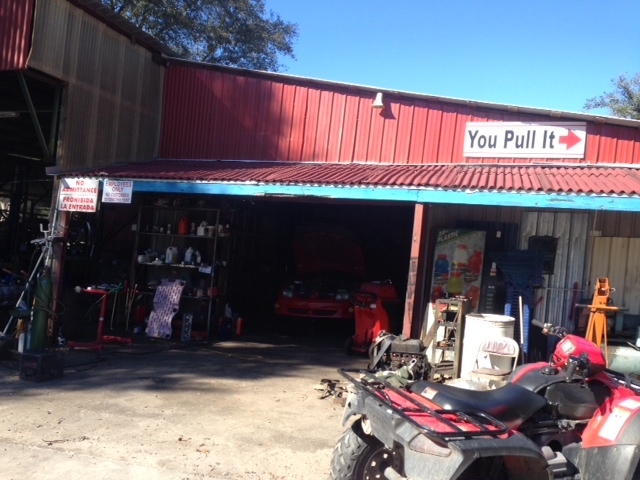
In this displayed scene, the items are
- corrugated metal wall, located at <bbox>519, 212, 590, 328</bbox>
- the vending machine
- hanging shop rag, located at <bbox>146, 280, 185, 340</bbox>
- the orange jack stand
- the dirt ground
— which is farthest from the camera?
hanging shop rag, located at <bbox>146, 280, 185, 340</bbox>

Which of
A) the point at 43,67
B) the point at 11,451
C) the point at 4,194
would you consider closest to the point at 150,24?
the point at 4,194

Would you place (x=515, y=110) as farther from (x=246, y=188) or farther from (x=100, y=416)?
(x=100, y=416)

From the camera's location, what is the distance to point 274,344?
11352 mm

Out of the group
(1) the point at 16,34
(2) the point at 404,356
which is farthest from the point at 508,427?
(1) the point at 16,34

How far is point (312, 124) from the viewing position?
39.4ft

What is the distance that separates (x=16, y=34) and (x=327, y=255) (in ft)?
24.2

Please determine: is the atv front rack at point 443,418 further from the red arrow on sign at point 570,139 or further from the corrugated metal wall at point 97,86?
the corrugated metal wall at point 97,86

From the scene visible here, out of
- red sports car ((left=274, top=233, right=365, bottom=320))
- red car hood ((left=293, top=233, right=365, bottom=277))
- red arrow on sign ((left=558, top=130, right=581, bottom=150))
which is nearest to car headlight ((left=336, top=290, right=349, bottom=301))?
red sports car ((left=274, top=233, right=365, bottom=320))

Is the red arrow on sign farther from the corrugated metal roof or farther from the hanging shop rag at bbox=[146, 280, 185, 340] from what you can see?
the hanging shop rag at bbox=[146, 280, 185, 340]

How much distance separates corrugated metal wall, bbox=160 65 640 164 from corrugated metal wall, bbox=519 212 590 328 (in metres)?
1.36

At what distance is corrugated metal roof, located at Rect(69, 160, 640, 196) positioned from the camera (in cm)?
807

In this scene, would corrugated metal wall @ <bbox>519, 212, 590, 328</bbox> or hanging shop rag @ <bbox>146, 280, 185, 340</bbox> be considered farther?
hanging shop rag @ <bbox>146, 280, 185, 340</bbox>

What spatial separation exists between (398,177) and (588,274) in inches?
139

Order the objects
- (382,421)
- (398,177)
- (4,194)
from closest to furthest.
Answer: (382,421) → (398,177) → (4,194)
